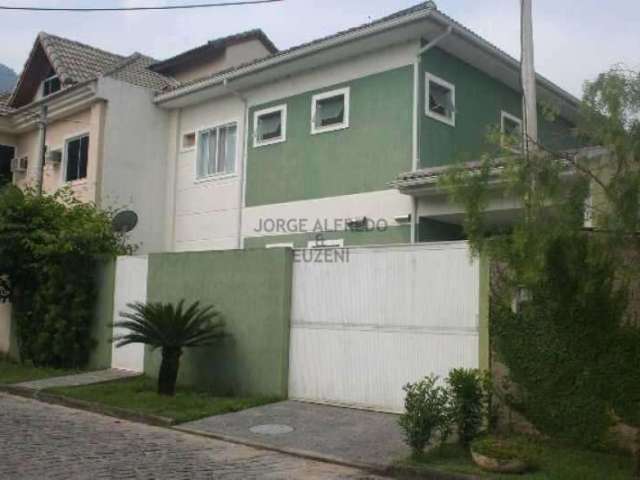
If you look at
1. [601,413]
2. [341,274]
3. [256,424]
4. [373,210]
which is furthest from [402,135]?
[601,413]

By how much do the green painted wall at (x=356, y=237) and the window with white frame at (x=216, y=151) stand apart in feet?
7.91

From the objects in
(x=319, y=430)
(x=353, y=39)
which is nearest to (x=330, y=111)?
(x=353, y=39)

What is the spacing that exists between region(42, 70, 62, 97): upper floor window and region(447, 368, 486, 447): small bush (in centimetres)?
1740

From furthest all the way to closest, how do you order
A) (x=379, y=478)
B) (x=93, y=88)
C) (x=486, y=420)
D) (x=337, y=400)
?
(x=93, y=88) < (x=337, y=400) < (x=486, y=420) < (x=379, y=478)

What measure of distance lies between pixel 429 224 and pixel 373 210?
3.83ft

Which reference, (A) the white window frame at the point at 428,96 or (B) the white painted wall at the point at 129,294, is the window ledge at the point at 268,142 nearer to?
(A) the white window frame at the point at 428,96

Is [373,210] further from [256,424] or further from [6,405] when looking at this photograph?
[6,405]

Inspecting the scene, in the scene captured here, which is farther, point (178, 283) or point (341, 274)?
point (178, 283)

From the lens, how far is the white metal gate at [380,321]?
973cm

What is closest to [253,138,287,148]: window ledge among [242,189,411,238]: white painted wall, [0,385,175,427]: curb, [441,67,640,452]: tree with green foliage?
[242,189,411,238]: white painted wall

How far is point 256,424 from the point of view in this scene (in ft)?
32.9

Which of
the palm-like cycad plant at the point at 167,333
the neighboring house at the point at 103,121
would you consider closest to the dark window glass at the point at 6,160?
the neighboring house at the point at 103,121

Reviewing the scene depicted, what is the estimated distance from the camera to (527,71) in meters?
10.0

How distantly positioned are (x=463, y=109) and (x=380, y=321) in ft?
22.7
